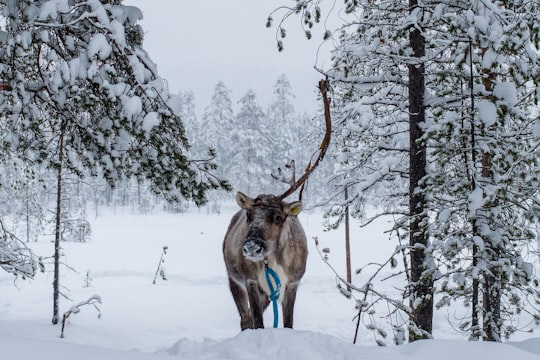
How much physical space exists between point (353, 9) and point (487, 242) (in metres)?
3.44

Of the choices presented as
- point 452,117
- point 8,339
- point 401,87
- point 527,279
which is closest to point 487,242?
point 527,279

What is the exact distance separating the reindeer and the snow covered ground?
2.66 ft

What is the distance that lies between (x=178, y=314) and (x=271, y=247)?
29.1ft

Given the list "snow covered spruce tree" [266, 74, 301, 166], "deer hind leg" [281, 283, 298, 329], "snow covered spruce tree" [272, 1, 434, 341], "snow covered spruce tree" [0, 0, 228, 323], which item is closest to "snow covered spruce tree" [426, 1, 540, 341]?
"snow covered spruce tree" [272, 1, 434, 341]

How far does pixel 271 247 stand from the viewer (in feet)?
18.2

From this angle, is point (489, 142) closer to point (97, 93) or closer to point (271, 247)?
point (271, 247)

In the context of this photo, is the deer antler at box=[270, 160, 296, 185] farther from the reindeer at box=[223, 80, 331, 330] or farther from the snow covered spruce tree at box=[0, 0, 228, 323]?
the snow covered spruce tree at box=[0, 0, 228, 323]

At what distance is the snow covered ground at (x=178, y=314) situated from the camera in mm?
3303

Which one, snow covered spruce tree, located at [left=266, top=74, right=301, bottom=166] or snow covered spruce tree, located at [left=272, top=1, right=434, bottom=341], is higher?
snow covered spruce tree, located at [left=266, top=74, right=301, bottom=166]

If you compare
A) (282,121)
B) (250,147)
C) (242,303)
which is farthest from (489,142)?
(282,121)

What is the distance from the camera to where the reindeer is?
523cm

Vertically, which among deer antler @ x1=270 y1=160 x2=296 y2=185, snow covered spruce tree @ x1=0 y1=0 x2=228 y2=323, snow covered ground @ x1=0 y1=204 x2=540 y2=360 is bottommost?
snow covered ground @ x1=0 y1=204 x2=540 y2=360

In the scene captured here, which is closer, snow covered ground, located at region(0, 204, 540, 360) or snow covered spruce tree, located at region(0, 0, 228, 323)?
snow covered ground, located at region(0, 204, 540, 360)

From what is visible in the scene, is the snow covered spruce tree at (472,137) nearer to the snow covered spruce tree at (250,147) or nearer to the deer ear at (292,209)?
the deer ear at (292,209)
